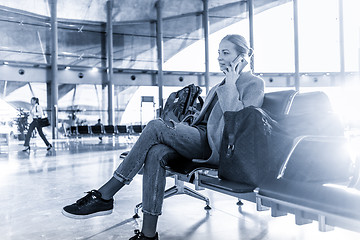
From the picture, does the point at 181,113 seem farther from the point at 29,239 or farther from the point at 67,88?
the point at 67,88

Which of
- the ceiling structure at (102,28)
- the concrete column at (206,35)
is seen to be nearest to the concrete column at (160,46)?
the ceiling structure at (102,28)

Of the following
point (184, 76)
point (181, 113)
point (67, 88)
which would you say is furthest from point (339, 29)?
point (181, 113)

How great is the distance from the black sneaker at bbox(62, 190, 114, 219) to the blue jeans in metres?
0.14

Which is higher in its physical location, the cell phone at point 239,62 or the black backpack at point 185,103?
the cell phone at point 239,62

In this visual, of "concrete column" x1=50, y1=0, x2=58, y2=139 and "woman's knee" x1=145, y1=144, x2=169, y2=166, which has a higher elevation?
"concrete column" x1=50, y1=0, x2=58, y2=139

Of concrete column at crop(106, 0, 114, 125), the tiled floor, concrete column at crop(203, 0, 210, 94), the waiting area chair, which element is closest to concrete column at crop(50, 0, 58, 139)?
concrete column at crop(106, 0, 114, 125)

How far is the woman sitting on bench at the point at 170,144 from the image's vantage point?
173cm

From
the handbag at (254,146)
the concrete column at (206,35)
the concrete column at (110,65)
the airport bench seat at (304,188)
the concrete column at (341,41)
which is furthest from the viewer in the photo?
the concrete column at (206,35)

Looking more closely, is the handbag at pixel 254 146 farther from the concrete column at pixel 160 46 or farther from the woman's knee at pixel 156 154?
the concrete column at pixel 160 46

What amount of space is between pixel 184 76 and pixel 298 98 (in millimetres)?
15126

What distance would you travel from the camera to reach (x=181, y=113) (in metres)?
2.91

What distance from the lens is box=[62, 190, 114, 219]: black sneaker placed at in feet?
5.80

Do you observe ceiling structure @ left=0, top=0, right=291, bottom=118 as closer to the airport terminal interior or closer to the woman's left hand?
the airport terminal interior

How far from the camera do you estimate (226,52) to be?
1942 millimetres
